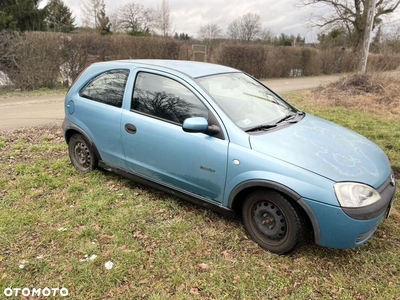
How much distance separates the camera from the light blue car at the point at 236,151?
2.55 m

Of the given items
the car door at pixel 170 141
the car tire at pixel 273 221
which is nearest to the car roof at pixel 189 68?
the car door at pixel 170 141

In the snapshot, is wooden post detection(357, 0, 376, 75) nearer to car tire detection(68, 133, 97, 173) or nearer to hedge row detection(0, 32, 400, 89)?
hedge row detection(0, 32, 400, 89)

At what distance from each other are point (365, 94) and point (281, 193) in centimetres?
931

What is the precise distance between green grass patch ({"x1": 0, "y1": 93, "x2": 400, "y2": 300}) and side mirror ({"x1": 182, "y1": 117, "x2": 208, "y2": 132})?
3.53 ft

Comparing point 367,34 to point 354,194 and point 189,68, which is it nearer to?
point 189,68

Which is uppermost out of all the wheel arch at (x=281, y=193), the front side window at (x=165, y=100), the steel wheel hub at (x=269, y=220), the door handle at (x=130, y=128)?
the front side window at (x=165, y=100)

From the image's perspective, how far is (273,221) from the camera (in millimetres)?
2844

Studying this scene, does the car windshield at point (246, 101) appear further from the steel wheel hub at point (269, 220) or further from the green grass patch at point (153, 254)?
the green grass patch at point (153, 254)

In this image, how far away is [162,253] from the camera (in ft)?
9.45

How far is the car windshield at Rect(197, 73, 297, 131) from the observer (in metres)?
3.15

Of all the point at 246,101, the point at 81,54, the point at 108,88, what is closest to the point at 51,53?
the point at 81,54

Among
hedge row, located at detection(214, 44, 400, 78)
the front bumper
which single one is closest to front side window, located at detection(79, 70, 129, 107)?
the front bumper

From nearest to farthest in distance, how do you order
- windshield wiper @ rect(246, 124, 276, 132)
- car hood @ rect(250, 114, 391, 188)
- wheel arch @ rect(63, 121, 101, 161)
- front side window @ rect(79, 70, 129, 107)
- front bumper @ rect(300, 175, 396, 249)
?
front bumper @ rect(300, 175, 396, 249)
car hood @ rect(250, 114, 391, 188)
windshield wiper @ rect(246, 124, 276, 132)
front side window @ rect(79, 70, 129, 107)
wheel arch @ rect(63, 121, 101, 161)

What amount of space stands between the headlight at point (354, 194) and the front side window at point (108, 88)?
101 inches
